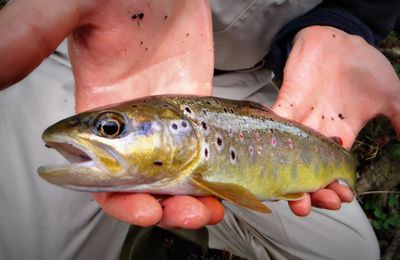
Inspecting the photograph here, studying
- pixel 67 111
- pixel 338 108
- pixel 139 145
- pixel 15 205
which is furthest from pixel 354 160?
pixel 15 205

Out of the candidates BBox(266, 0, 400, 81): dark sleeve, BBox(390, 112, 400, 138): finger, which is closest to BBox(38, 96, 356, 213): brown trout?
BBox(390, 112, 400, 138): finger

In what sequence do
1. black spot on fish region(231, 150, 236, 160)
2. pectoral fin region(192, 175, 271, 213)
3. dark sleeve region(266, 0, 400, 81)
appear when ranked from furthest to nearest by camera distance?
dark sleeve region(266, 0, 400, 81)
black spot on fish region(231, 150, 236, 160)
pectoral fin region(192, 175, 271, 213)

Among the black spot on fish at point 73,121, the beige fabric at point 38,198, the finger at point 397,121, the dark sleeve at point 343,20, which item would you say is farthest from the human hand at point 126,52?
the finger at point 397,121

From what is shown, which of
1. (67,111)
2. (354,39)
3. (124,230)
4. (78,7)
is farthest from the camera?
(354,39)

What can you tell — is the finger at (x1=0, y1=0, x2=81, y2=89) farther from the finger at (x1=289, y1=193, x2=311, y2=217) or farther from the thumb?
the thumb

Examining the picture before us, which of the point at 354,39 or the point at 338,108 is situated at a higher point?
the point at 354,39

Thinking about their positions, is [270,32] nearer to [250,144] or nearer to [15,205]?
[250,144]
